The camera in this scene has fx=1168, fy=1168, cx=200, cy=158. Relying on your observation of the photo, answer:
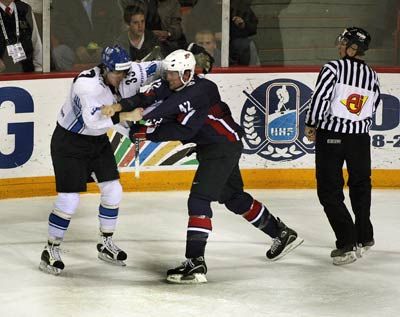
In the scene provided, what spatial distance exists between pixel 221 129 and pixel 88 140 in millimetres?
703

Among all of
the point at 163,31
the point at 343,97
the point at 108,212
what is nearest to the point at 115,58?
the point at 108,212

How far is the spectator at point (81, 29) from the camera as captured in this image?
27.0ft

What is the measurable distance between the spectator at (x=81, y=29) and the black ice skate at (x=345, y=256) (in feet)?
9.03

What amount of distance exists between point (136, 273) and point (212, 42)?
2849 mm

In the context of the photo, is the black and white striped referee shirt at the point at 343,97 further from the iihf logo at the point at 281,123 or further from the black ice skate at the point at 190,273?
the iihf logo at the point at 281,123

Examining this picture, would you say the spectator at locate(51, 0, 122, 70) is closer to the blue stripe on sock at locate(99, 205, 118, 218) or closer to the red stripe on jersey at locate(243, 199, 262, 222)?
the blue stripe on sock at locate(99, 205, 118, 218)

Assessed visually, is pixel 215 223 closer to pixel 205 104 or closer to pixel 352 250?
pixel 352 250

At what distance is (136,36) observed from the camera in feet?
27.5

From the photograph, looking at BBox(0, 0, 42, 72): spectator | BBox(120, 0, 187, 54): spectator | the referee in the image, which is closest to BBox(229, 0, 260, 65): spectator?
BBox(120, 0, 187, 54): spectator

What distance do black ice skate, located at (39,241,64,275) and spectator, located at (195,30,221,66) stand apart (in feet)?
9.13

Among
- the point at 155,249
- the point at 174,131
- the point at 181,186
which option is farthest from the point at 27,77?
the point at 174,131

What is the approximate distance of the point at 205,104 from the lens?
589 centimetres

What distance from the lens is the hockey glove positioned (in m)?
5.94

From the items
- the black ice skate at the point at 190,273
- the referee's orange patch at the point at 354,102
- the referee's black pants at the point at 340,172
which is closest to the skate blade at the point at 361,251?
the referee's black pants at the point at 340,172
